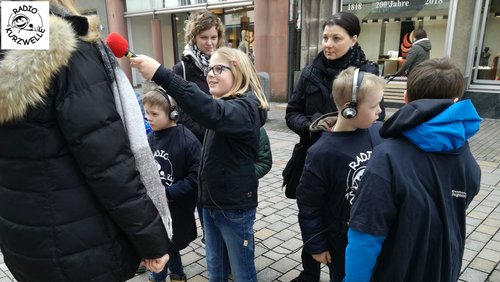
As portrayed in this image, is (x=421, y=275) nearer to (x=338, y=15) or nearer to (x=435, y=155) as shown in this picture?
(x=435, y=155)

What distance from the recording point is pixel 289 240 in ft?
12.2

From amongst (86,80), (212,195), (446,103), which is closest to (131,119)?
(86,80)

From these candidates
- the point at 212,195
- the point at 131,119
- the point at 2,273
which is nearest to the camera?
the point at 131,119

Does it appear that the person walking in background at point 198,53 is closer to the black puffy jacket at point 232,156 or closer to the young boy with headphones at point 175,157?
the young boy with headphones at point 175,157

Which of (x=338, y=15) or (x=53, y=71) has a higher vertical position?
(x=338, y=15)

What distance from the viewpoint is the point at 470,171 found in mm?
1577

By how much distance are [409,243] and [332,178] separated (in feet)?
2.08

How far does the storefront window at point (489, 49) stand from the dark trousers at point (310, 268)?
27.7ft

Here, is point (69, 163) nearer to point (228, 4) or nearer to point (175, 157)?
point (175, 157)

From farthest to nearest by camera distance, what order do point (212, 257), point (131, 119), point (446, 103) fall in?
point (212, 257) < point (131, 119) < point (446, 103)

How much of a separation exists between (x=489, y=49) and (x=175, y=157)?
9579 millimetres

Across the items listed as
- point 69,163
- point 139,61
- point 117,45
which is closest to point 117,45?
point 117,45

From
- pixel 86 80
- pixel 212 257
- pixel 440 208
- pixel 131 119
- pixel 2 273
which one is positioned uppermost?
pixel 86 80

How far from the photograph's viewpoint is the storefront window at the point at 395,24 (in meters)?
10.1
